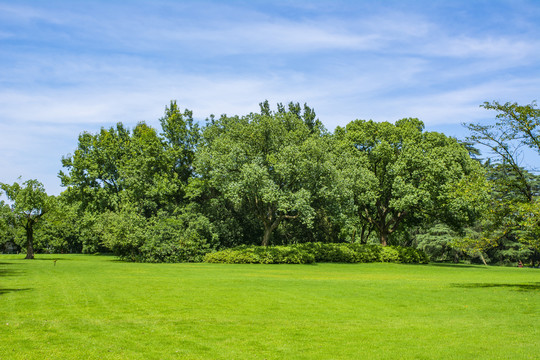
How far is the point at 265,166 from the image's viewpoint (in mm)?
40562

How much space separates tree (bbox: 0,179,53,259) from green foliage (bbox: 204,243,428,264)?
681 inches

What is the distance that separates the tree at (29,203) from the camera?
43.5 metres

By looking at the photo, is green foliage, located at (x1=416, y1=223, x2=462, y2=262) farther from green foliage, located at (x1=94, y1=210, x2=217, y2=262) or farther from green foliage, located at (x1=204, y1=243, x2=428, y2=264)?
green foliage, located at (x1=94, y1=210, x2=217, y2=262)

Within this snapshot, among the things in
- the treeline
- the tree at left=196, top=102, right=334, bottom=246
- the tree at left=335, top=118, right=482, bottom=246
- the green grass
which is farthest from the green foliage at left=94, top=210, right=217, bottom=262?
the green grass

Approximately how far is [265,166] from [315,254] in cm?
891

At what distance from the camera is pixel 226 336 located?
426 inches

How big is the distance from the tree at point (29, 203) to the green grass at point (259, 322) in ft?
86.9

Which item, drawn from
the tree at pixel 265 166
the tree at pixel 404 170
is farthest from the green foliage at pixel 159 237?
the tree at pixel 404 170

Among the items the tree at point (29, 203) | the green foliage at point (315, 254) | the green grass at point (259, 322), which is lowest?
the green foliage at point (315, 254)

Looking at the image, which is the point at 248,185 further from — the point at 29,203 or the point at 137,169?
the point at 29,203

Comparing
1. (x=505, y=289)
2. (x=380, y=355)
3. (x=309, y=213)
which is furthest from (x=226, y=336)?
(x=309, y=213)

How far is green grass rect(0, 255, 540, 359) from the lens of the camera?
9.50m

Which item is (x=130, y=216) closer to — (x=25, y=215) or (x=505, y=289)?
(x=25, y=215)

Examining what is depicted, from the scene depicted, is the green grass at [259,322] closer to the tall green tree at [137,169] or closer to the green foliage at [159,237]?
the green foliage at [159,237]
